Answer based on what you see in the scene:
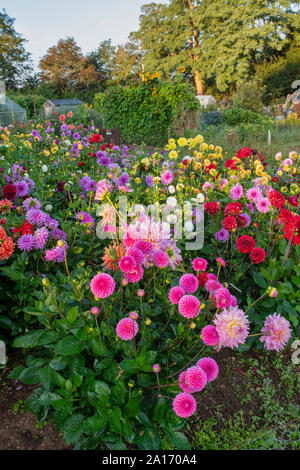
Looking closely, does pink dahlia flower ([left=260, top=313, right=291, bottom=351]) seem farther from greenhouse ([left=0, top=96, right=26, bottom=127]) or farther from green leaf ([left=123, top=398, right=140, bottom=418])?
greenhouse ([left=0, top=96, right=26, bottom=127])

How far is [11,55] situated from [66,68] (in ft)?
22.4

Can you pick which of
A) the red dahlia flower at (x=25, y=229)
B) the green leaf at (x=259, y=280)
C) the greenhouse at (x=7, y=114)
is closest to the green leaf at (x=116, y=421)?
the red dahlia flower at (x=25, y=229)

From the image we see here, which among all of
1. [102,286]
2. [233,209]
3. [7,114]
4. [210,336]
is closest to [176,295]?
[210,336]

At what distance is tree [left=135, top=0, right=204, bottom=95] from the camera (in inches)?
1230

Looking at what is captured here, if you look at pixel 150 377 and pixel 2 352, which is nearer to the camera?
pixel 150 377

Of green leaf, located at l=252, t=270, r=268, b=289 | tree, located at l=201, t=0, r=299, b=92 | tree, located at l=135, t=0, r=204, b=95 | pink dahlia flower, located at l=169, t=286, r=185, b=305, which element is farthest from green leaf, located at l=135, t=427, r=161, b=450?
tree, located at l=135, t=0, r=204, b=95

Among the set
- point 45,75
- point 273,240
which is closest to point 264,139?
point 273,240

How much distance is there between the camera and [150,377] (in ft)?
4.91

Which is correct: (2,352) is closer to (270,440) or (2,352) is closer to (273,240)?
(270,440)

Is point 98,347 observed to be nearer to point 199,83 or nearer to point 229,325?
point 229,325

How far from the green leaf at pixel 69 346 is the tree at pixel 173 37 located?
3386 cm

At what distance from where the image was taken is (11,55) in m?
40.7

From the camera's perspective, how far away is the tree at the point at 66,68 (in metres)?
39.6
